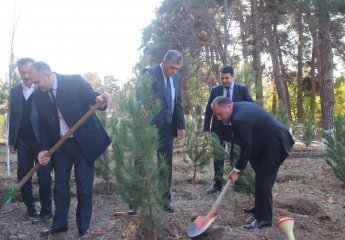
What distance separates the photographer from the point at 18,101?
4289mm

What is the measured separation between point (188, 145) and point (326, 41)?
304 inches

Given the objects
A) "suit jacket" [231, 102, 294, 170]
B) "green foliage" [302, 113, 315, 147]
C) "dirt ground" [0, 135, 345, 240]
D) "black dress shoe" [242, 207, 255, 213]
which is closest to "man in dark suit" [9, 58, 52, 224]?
"dirt ground" [0, 135, 345, 240]

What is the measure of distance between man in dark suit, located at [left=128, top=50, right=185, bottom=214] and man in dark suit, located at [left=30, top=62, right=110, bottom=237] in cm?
63

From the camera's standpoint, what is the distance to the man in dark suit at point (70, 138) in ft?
12.1

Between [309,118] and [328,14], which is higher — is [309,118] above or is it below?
below

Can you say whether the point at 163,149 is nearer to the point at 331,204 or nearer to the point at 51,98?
the point at 51,98

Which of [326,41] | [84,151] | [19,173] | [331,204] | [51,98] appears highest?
[326,41]

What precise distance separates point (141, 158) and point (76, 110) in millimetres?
778

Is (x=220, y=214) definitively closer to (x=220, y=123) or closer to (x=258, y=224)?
(x=258, y=224)

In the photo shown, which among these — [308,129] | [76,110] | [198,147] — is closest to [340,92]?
[308,129]

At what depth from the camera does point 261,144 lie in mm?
3889

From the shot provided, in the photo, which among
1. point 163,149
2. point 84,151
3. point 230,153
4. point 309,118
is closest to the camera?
point 84,151

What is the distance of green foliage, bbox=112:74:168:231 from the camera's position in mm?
3582

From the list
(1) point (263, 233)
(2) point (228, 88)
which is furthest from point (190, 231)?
(2) point (228, 88)
